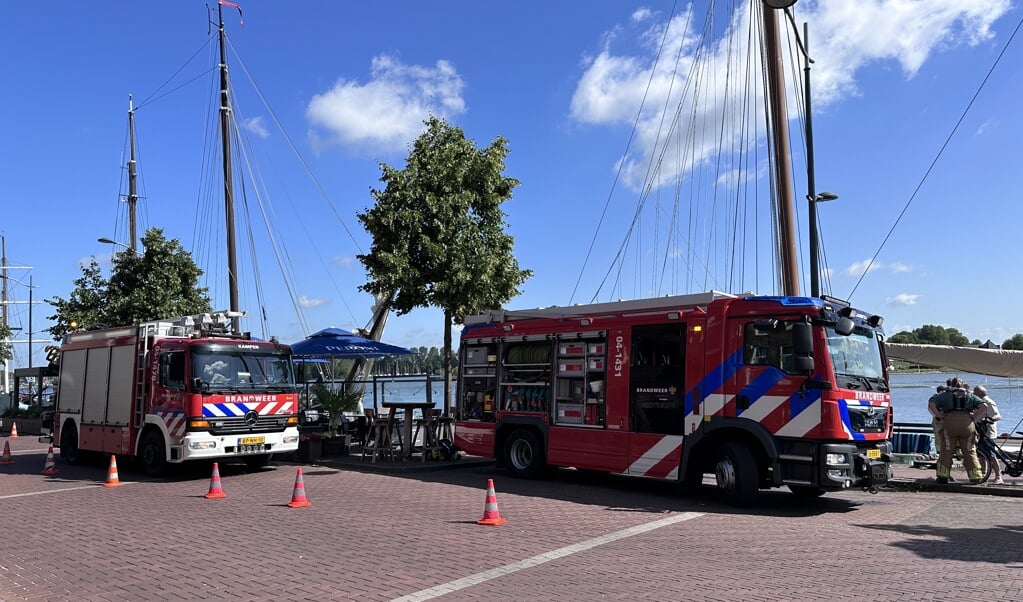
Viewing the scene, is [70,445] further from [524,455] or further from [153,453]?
[524,455]

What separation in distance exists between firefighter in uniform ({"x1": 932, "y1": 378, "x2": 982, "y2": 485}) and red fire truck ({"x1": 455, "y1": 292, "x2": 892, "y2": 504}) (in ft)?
7.17

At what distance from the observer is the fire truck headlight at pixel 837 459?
1008 centimetres

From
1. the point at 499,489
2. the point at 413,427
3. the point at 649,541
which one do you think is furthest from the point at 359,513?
the point at 413,427

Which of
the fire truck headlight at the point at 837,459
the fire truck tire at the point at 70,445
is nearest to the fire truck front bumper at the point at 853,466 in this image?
the fire truck headlight at the point at 837,459

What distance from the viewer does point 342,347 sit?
1903 centimetres

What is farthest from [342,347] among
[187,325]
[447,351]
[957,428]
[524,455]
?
[957,428]

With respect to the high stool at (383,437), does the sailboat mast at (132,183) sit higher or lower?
higher

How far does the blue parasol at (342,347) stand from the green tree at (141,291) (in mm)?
8686

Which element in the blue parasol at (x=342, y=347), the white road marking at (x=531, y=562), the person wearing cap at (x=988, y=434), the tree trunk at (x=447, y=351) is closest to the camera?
the white road marking at (x=531, y=562)

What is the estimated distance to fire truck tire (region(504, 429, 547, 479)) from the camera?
534 inches

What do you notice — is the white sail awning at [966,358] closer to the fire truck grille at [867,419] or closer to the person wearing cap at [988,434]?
the person wearing cap at [988,434]

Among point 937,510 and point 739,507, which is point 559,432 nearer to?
point 739,507

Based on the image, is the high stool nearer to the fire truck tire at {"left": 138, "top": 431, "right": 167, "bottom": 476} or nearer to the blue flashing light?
the fire truck tire at {"left": 138, "top": 431, "right": 167, "bottom": 476}

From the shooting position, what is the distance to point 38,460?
59.3ft
